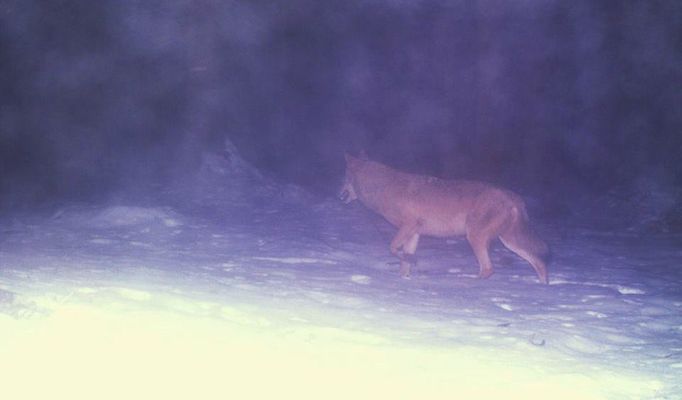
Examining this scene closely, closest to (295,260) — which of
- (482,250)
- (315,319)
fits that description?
(482,250)

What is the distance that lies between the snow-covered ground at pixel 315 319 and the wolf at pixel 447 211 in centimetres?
39

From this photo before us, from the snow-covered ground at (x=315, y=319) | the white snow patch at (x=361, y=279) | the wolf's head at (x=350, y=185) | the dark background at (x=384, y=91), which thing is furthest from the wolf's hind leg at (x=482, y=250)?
the dark background at (x=384, y=91)

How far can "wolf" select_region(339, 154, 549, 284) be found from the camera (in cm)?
674

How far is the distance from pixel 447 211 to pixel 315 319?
3.08 meters

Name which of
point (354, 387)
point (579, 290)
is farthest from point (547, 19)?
point (354, 387)

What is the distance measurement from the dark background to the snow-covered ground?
3.74 metres

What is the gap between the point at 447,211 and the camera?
7223 mm

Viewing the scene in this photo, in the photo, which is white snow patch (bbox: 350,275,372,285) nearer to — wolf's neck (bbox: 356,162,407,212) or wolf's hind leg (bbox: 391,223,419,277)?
wolf's hind leg (bbox: 391,223,419,277)

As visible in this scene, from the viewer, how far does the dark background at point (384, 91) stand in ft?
39.4

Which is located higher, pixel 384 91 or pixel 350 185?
pixel 384 91

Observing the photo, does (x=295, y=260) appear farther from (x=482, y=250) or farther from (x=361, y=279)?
(x=482, y=250)

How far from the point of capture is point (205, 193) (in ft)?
46.4

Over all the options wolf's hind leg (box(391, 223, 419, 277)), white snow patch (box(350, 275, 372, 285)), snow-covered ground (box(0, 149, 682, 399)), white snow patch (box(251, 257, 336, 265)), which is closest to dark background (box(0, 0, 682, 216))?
snow-covered ground (box(0, 149, 682, 399))

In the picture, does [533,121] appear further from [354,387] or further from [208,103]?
[354,387]
